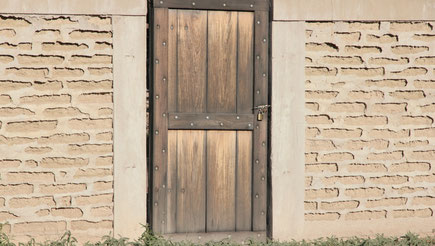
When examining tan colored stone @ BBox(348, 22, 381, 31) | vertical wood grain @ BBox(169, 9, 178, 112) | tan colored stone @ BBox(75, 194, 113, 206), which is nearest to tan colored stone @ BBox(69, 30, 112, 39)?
vertical wood grain @ BBox(169, 9, 178, 112)

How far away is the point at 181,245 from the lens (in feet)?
20.6

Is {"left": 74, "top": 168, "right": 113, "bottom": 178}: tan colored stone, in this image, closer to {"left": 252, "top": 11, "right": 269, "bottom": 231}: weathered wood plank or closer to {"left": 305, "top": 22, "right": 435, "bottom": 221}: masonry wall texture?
{"left": 252, "top": 11, "right": 269, "bottom": 231}: weathered wood plank

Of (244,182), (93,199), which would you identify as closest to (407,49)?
(244,182)

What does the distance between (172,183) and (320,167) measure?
51.4 inches

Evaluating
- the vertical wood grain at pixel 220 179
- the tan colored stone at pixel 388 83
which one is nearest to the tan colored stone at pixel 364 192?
the tan colored stone at pixel 388 83

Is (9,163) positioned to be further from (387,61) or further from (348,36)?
(387,61)

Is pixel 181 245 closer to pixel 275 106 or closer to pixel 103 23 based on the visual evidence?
pixel 275 106

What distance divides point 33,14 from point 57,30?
0.22 m

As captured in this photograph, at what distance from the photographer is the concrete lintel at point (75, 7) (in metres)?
6.03

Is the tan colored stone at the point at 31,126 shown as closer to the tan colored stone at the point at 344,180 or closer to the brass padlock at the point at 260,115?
the brass padlock at the point at 260,115

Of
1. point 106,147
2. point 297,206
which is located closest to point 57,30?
point 106,147

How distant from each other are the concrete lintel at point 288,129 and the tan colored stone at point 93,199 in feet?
4.66

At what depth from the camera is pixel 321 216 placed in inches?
263

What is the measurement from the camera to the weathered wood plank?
21.5ft
